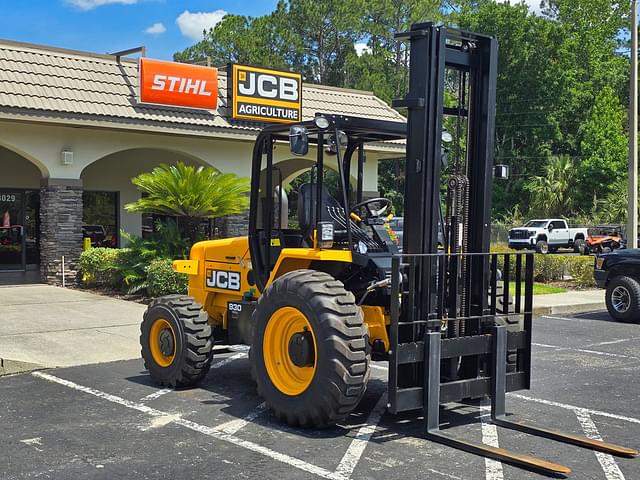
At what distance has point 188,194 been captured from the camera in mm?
15250

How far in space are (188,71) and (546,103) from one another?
36.9 m

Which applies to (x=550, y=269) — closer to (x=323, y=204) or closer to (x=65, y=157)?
(x=65, y=157)

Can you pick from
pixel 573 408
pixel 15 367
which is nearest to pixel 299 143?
pixel 573 408

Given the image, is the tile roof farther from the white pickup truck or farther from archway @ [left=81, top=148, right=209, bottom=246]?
the white pickup truck

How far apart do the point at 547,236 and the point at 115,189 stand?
79.4ft

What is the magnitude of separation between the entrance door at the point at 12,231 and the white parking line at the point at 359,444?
50.9 feet

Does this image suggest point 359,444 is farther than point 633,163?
No

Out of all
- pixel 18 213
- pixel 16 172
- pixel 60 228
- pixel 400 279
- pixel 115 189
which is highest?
pixel 16 172

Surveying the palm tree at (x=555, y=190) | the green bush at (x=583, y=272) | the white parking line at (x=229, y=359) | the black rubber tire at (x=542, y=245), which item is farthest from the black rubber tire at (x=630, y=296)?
the palm tree at (x=555, y=190)

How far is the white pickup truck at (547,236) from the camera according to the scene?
1543 inches

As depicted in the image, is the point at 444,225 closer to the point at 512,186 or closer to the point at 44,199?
the point at 44,199

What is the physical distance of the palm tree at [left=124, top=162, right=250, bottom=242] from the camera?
15.2 meters

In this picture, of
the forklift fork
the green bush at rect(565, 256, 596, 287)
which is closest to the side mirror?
the forklift fork

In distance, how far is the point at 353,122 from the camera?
6895 mm
